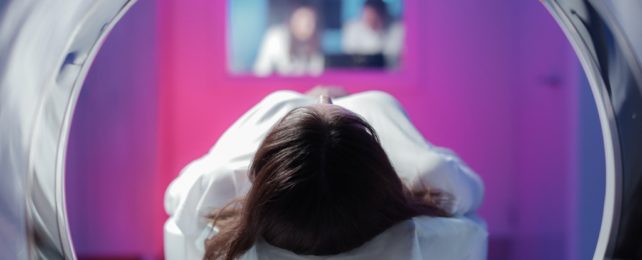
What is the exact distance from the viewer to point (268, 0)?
7.99ft

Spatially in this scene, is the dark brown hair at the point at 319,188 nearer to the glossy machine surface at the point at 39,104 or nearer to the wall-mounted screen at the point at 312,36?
the glossy machine surface at the point at 39,104

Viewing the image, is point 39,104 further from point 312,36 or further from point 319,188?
point 312,36

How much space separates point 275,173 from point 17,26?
39 centimetres

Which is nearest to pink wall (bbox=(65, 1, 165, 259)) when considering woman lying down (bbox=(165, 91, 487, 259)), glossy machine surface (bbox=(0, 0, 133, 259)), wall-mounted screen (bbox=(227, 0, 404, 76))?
wall-mounted screen (bbox=(227, 0, 404, 76))

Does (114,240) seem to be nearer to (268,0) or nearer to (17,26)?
(268,0)

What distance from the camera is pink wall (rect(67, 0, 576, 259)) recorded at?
230 centimetres

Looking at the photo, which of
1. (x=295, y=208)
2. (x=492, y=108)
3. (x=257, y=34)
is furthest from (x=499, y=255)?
(x=295, y=208)

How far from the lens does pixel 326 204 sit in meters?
1.04

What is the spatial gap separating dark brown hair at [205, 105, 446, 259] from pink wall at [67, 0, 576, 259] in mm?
1317

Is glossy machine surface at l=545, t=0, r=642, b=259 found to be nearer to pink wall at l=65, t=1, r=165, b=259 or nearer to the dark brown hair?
the dark brown hair

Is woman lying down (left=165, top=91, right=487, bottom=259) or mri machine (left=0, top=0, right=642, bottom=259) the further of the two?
woman lying down (left=165, top=91, right=487, bottom=259)

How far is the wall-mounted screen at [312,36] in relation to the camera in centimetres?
239

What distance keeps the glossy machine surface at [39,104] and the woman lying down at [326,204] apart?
0.87ft

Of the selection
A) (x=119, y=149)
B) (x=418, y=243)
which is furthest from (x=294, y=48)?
(x=418, y=243)
